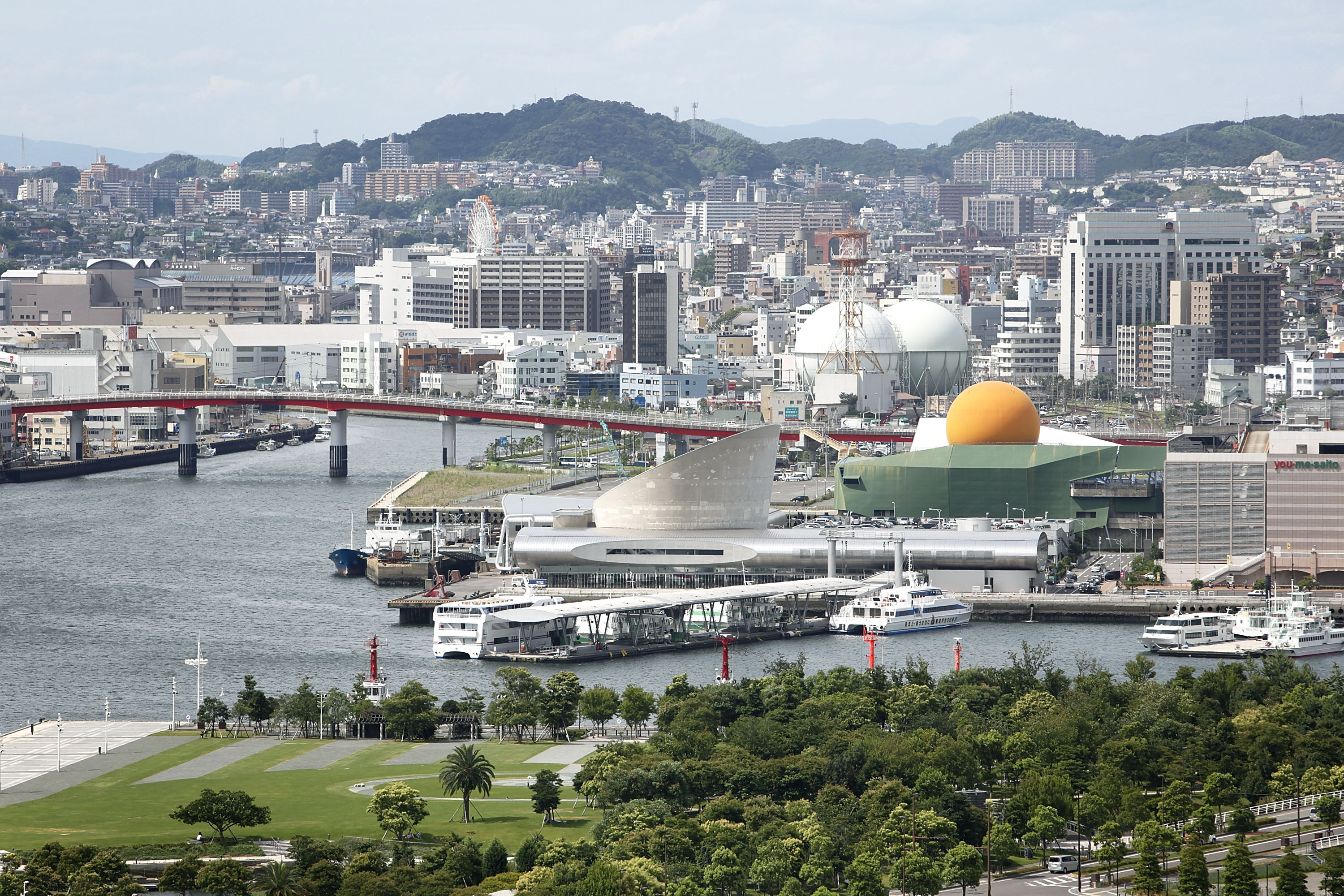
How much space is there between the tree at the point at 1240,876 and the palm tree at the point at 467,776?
23.6 ft

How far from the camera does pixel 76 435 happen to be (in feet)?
191

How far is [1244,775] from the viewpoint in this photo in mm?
21531

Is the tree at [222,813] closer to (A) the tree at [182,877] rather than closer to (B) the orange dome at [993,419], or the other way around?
(A) the tree at [182,877]

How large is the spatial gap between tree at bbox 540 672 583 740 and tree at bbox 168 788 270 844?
15.9ft

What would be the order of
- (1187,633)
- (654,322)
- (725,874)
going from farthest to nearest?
(654,322) → (1187,633) → (725,874)

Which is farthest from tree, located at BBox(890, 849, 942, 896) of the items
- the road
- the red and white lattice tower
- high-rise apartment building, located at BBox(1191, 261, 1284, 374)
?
high-rise apartment building, located at BBox(1191, 261, 1284, 374)

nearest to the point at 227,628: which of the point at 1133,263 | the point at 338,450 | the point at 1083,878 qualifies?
the point at 1083,878

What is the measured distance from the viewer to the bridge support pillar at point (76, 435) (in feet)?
190

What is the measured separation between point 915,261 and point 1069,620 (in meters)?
96.0

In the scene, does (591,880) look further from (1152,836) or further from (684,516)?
(684,516)

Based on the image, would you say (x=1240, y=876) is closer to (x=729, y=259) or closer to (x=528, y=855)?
(x=528, y=855)

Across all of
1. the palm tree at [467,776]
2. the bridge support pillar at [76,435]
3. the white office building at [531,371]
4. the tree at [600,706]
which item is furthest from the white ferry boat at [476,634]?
the white office building at [531,371]

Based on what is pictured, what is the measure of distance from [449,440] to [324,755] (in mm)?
31818

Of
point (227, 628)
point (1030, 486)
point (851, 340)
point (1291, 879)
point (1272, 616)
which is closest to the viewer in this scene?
point (1291, 879)
